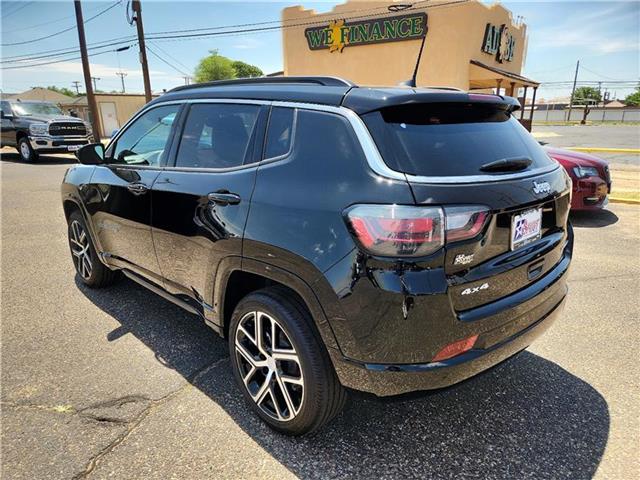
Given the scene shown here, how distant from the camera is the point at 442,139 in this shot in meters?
2.11

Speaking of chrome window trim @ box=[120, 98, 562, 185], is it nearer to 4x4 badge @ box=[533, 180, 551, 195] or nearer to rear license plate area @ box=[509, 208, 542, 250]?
4x4 badge @ box=[533, 180, 551, 195]

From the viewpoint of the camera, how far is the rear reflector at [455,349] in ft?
6.36

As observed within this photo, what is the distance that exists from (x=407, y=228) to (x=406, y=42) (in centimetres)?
2019

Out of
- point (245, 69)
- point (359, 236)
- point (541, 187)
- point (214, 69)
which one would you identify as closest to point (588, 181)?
point (541, 187)

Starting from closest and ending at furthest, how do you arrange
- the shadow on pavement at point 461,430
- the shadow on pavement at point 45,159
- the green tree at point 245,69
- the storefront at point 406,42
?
1. the shadow on pavement at point 461,430
2. the shadow on pavement at point 45,159
3. the storefront at point 406,42
4. the green tree at point 245,69

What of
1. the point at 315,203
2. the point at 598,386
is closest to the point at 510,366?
the point at 598,386

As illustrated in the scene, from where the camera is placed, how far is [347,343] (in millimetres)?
1995

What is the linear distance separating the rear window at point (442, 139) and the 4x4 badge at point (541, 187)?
0.40 ft

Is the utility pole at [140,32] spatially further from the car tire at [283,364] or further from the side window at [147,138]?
the car tire at [283,364]

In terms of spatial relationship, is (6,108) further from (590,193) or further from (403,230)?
(403,230)

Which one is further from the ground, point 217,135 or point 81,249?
point 217,135

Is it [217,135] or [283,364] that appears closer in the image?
[283,364]

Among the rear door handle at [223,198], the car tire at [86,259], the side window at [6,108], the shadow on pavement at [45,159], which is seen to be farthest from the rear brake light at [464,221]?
the side window at [6,108]

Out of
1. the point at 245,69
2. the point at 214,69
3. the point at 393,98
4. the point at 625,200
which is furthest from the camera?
the point at 245,69
